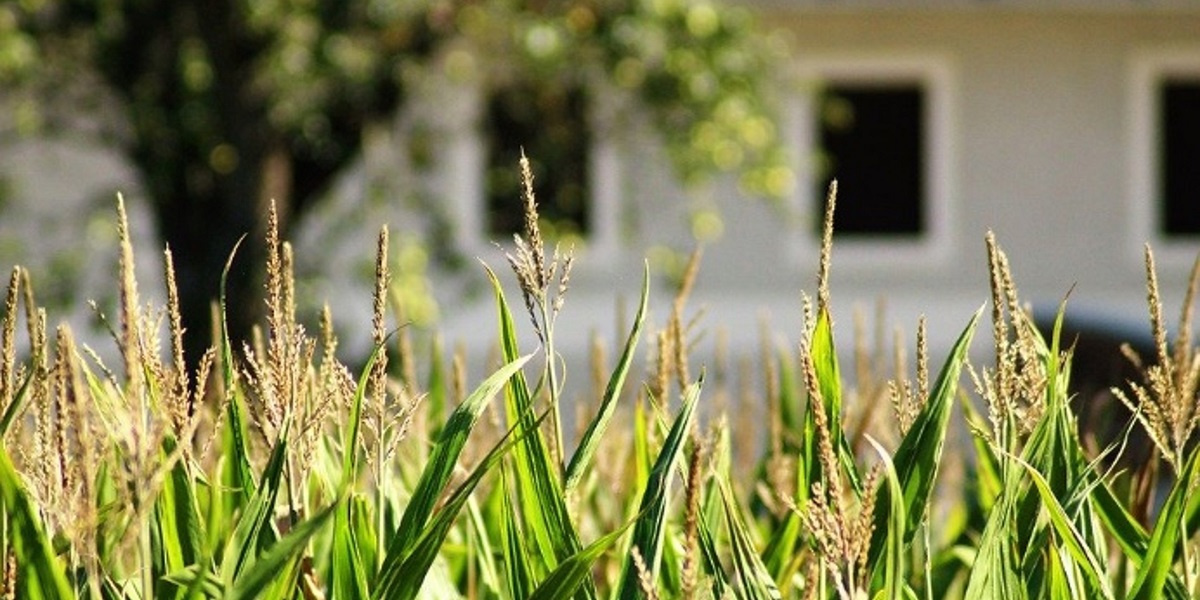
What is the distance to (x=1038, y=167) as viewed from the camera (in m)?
13.5

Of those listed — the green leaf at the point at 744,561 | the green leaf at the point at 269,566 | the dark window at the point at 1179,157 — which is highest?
the dark window at the point at 1179,157

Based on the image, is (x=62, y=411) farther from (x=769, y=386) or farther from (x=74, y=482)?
(x=769, y=386)

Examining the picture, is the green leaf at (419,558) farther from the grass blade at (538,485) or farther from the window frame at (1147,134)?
the window frame at (1147,134)

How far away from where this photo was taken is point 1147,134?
13.4 metres

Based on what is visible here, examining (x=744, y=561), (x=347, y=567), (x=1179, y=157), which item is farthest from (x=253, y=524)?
(x=1179, y=157)

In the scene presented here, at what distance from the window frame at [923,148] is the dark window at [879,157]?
79 mm

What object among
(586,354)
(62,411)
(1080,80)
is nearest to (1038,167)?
(1080,80)

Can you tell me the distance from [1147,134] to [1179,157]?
2.08ft

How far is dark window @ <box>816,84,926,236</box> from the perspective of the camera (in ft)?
44.8

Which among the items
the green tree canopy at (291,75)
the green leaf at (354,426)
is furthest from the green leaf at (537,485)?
the green tree canopy at (291,75)

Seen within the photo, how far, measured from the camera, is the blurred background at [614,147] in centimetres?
801

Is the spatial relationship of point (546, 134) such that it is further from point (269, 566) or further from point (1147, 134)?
point (269, 566)

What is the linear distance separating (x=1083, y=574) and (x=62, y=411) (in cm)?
73

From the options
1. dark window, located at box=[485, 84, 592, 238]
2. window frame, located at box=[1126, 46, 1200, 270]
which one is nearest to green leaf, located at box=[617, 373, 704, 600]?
dark window, located at box=[485, 84, 592, 238]
